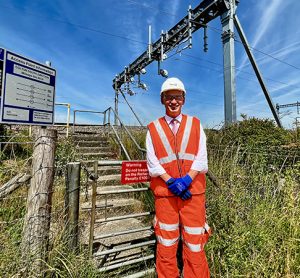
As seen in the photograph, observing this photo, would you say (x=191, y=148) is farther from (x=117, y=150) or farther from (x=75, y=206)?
(x=117, y=150)

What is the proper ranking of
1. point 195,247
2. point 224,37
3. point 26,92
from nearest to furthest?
point 26,92 < point 195,247 < point 224,37

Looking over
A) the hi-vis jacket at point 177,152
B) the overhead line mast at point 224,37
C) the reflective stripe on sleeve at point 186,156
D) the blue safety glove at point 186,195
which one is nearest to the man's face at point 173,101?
the hi-vis jacket at point 177,152

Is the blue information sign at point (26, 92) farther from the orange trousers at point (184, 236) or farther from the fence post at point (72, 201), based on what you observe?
the orange trousers at point (184, 236)

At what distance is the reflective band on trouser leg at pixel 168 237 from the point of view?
7.39 ft

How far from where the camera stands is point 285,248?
2.46 meters

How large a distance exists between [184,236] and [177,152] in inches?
32.7

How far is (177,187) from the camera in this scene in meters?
2.17

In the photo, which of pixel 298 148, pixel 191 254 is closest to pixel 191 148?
pixel 191 254

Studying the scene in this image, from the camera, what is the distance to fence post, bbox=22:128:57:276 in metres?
2.17

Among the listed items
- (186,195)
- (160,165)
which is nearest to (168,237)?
(186,195)

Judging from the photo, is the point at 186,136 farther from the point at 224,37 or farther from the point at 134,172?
the point at 224,37

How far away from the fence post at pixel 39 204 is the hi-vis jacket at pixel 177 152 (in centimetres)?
104

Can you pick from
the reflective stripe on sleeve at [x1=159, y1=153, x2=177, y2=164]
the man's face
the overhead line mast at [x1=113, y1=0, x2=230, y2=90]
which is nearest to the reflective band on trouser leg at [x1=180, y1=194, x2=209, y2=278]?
the reflective stripe on sleeve at [x1=159, y1=153, x2=177, y2=164]

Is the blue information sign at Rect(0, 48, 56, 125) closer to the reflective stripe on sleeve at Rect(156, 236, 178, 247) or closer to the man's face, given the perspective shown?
the man's face
